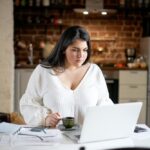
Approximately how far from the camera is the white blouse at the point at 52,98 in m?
2.02

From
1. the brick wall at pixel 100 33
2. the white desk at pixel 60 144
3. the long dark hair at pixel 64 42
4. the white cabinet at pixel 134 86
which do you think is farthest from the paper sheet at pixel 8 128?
the brick wall at pixel 100 33

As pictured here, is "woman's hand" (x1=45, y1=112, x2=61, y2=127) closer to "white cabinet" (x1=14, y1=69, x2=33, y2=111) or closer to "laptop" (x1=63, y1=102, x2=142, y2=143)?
"laptop" (x1=63, y1=102, x2=142, y2=143)

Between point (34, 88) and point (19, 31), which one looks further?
point (19, 31)

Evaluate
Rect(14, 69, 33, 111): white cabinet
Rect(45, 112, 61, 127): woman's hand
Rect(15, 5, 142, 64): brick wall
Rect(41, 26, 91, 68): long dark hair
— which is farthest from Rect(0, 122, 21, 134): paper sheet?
Rect(15, 5, 142, 64): brick wall

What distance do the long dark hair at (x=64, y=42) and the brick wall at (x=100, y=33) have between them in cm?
302

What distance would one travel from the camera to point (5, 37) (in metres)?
4.30

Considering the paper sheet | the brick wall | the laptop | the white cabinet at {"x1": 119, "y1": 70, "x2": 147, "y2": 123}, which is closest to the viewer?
the laptop

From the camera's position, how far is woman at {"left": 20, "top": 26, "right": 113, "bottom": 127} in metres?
2.02

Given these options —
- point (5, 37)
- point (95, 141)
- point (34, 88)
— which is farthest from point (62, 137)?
point (5, 37)

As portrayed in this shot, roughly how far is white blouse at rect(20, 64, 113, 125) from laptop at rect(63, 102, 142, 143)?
358 mm

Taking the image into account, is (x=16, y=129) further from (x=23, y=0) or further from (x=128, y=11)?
(x=128, y=11)

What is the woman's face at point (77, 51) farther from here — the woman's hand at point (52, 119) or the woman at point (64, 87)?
the woman's hand at point (52, 119)

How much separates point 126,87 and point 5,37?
183cm

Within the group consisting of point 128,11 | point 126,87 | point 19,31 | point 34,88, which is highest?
point 128,11
